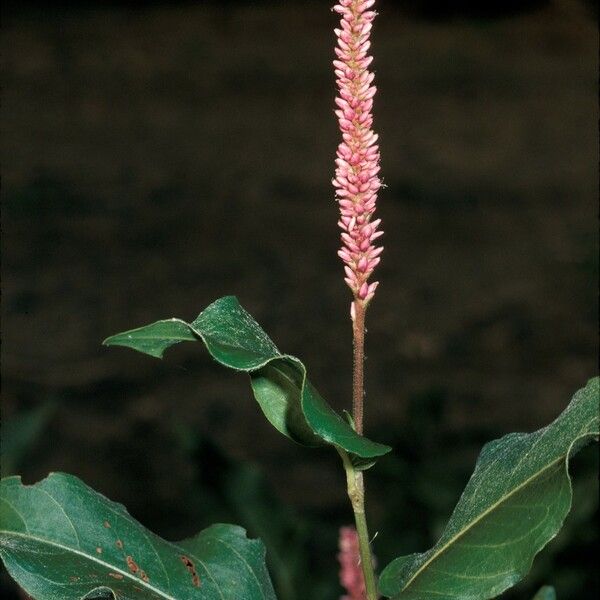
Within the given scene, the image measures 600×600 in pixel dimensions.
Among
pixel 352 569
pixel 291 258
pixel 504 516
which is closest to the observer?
pixel 504 516

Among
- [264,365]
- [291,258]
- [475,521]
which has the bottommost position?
[291,258]

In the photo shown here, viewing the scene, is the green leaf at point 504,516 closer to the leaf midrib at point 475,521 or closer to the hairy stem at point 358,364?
the leaf midrib at point 475,521

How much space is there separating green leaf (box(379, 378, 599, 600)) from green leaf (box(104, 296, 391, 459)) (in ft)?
0.70

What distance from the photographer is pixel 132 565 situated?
1.33m

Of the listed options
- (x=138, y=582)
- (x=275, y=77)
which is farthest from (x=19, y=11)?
(x=138, y=582)

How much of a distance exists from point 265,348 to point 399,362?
16.9ft

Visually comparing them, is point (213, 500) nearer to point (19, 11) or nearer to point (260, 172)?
point (260, 172)

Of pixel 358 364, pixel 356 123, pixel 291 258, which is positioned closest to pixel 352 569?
pixel 358 364

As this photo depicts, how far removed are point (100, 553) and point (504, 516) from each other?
507mm

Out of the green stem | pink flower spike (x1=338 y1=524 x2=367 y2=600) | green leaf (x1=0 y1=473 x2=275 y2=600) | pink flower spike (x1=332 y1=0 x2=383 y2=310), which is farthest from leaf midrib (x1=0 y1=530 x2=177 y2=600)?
pink flower spike (x1=332 y1=0 x2=383 y2=310)

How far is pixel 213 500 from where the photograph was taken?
274 cm

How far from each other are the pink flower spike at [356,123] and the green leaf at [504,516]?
1.01ft

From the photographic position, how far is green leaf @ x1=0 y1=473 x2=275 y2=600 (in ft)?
4.17

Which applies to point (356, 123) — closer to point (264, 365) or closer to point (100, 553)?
point (264, 365)
